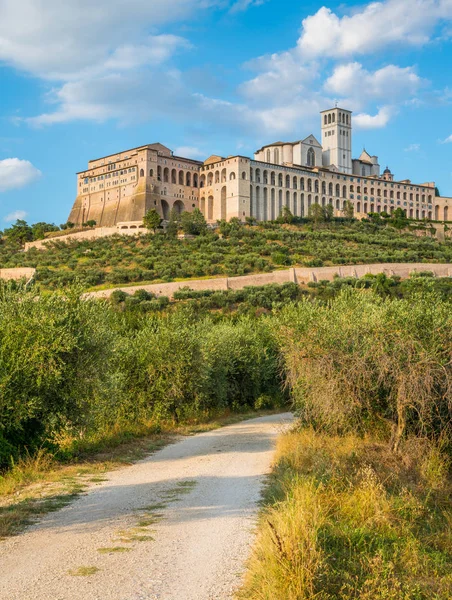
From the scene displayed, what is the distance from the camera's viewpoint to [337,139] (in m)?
102

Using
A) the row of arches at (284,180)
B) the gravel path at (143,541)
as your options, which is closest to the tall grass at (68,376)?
the gravel path at (143,541)

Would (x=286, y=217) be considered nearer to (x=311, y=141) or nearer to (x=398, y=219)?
(x=398, y=219)

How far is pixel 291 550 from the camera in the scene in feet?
19.2

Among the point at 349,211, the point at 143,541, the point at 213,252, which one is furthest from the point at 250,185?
the point at 143,541

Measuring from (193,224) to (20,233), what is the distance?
23.5 metres

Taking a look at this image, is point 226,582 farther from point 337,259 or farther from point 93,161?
point 93,161

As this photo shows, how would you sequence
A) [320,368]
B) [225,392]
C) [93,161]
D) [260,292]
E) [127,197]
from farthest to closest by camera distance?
1. [93,161]
2. [127,197]
3. [260,292]
4. [225,392]
5. [320,368]

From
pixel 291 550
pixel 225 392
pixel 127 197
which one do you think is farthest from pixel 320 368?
pixel 127 197

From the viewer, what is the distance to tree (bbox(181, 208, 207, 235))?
228 feet

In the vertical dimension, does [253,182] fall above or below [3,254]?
above

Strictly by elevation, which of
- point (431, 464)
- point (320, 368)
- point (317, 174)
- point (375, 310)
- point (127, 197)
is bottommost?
point (431, 464)

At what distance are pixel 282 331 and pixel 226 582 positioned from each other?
8.75 m

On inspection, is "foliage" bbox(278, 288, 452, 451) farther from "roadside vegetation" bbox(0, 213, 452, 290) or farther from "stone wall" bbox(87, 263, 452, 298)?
"roadside vegetation" bbox(0, 213, 452, 290)

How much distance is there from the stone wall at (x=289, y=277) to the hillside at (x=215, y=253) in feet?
8.85
